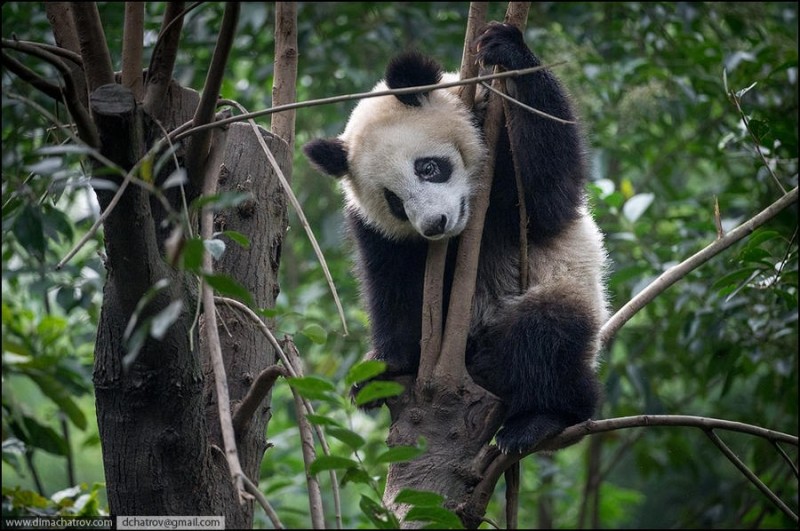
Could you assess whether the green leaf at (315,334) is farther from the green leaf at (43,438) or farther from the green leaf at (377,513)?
the green leaf at (43,438)

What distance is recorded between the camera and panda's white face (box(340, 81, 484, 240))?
3381mm

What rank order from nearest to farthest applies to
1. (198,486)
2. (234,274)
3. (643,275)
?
(198,486) < (234,274) < (643,275)

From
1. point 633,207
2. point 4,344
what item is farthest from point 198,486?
point 633,207

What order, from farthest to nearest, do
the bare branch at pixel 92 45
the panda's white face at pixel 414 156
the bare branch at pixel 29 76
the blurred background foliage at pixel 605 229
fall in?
the blurred background foliage at pixel 605 229 → the panda's white face at pixel 414 156 → the bare branch at pixel 92 45 → the bare branch at pixel 29 76

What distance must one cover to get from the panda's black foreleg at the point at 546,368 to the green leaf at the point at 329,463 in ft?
4.57

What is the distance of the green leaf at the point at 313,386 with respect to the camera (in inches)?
59.8

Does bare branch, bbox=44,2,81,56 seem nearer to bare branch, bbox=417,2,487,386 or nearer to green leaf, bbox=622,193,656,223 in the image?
bare branch, bbox=417,2,487,386

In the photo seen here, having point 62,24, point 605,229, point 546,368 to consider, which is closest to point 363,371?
point 62,24

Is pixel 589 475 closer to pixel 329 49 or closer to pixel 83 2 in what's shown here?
pixel 329 49

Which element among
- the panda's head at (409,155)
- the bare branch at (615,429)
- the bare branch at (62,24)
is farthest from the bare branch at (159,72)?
the bare branch at (615,429)

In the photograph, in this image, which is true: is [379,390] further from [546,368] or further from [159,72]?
[546,368]

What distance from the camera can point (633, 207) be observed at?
4574mm

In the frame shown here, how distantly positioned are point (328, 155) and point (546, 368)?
1.34m

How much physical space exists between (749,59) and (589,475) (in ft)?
11.8
